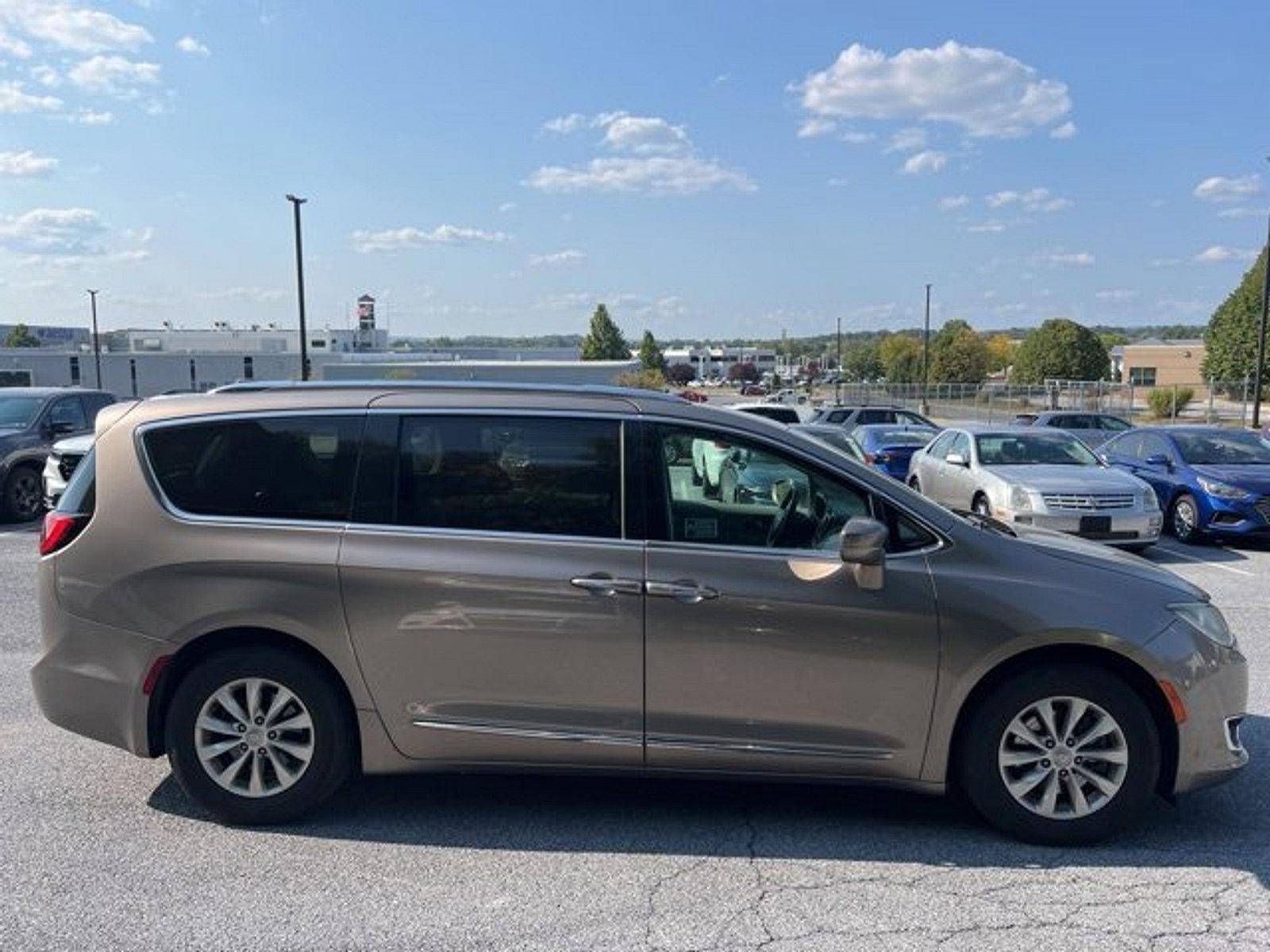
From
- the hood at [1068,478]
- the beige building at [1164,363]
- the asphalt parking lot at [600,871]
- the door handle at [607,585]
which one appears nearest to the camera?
the asphalt parking lot at [600,871]

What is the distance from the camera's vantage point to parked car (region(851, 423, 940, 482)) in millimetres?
18359

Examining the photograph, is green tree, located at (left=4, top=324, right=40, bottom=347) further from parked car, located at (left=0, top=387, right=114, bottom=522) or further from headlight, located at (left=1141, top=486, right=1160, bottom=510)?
headlight, located at (left=1141, top=486, right=1160, bottom=510)

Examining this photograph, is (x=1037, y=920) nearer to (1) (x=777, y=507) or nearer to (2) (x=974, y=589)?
(2) (x=974, y=589)

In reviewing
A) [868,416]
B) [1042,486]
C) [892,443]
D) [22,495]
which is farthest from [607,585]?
[868,416]

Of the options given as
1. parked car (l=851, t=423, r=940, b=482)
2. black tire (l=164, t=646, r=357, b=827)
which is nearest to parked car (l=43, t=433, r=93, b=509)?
black tire (l=164, t=646, r=357, b=827)

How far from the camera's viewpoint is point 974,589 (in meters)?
3.61

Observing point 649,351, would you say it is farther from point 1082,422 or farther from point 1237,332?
point 1082,422

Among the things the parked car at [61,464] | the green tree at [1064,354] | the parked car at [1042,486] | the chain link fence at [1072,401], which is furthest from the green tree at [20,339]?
the parked car at [1042,486]

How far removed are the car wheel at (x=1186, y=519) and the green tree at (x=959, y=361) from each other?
7473 cm

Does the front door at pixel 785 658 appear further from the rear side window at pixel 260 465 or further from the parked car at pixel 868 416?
the parked car at pixel 868 416

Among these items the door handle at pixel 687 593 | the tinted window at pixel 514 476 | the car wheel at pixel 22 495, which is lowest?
the car wheel at pixel 22 495

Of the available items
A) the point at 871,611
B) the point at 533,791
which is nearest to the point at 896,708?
the point at 871,611

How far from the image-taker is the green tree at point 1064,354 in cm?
7881

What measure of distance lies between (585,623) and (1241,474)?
10.6 meters
